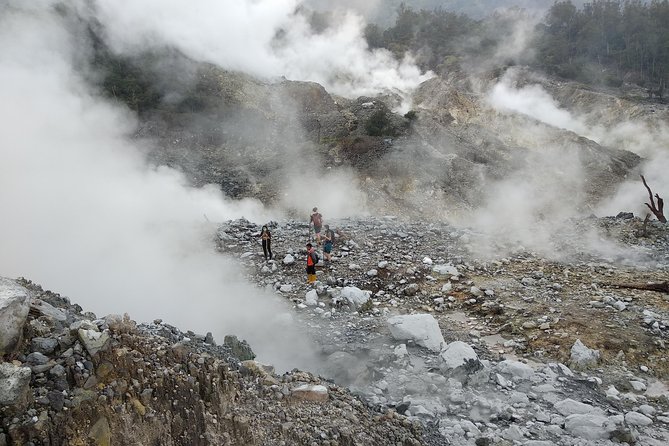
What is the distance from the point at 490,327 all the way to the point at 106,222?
6.31 m

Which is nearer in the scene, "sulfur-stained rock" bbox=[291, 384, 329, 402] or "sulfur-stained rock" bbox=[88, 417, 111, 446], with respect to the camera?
"sulfur-stained rock" bbox=[88, 417, 111, 446]

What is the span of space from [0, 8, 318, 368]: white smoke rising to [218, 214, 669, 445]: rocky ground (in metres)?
0.70

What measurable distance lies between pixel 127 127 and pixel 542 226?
45.6 feet

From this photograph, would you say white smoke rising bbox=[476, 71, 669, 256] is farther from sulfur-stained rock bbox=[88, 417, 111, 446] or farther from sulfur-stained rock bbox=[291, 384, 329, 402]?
sulfur-stained rock bbox=[88, 417, 111, 446]

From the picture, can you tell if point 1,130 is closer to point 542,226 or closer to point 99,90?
point 99,90

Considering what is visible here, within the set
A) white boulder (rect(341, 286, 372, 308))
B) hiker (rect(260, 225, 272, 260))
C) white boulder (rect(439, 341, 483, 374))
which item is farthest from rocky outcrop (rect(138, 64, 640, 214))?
white boulder (rect(439, 341, 483, 374))

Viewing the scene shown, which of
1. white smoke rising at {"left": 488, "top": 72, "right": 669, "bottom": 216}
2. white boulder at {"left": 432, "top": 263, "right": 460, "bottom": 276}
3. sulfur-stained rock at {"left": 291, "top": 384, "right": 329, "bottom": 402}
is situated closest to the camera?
sulfur-stained rock at {"left": 291, "top": 384, "right": 329, "bottom": 402}

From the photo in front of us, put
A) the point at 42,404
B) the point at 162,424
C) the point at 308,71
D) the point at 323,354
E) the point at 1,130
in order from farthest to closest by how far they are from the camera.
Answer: the point at 308,71 < the point at 1,130 < the point at 323,354 < the point at 162,424 < the point at 42,404

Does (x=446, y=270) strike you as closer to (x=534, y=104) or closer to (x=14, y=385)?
(x=14, y=385)

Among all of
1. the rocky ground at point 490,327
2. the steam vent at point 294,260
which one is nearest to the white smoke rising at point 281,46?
the steam vent at point 294,260

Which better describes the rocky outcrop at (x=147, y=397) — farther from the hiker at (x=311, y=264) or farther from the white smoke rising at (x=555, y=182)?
the white smoke rising at (x=555, y=182)

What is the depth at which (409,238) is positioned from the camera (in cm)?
916

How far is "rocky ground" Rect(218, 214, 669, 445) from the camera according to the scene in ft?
13.7

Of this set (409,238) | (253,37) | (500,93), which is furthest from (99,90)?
(500,93)
